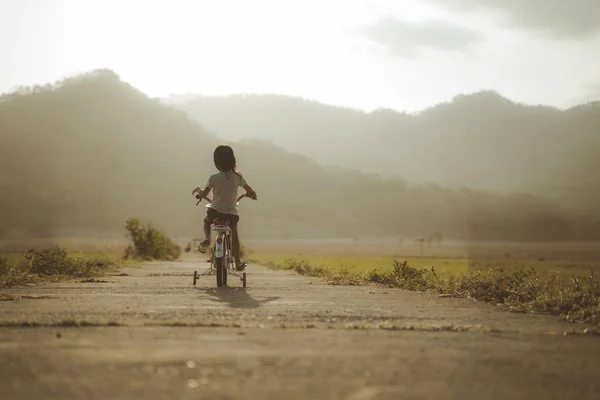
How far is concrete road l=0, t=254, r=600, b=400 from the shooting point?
329 centimetres

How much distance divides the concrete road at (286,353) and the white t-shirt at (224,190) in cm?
408

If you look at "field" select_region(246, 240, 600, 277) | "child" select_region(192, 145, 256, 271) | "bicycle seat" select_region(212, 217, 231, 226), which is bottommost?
"field" select_region(246, 240, 600, 277)

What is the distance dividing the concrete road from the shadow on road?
370 millimetres

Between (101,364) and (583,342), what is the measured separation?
3373 millimetres

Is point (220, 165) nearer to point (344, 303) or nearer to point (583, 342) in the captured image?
point (344, 303)

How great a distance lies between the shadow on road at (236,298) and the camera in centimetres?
771

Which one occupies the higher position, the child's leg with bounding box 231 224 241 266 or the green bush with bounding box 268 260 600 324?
the child's leg with bounding box 231 224 241 266

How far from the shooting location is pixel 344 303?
319 inches

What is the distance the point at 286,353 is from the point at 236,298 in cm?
450

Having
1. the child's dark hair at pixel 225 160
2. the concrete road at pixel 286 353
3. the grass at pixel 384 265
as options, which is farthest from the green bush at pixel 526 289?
the child's dark hair at pixel 225 160

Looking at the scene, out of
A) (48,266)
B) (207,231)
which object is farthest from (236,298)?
(48,266)

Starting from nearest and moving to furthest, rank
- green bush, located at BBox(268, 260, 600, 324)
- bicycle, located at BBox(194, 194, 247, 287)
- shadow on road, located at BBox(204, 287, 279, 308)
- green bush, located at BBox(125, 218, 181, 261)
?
green bush, located at BBox(268, 260, 600, 324) → shadow on road, located at BBox(204, 287, 279, 308) → bicycle, located at BBox(194, 194, 247, 287) → green bush, located at BBox(125, 218, 181, 261)

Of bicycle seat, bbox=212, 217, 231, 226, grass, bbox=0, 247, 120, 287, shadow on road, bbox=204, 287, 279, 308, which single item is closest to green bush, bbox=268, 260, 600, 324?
shadow on road, bbox=204, 287, 279, 308

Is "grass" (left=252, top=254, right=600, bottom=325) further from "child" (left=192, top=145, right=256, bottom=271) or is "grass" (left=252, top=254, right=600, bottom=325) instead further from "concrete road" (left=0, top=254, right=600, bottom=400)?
"child" (left=192, top=145, right=256, bottom=271)
